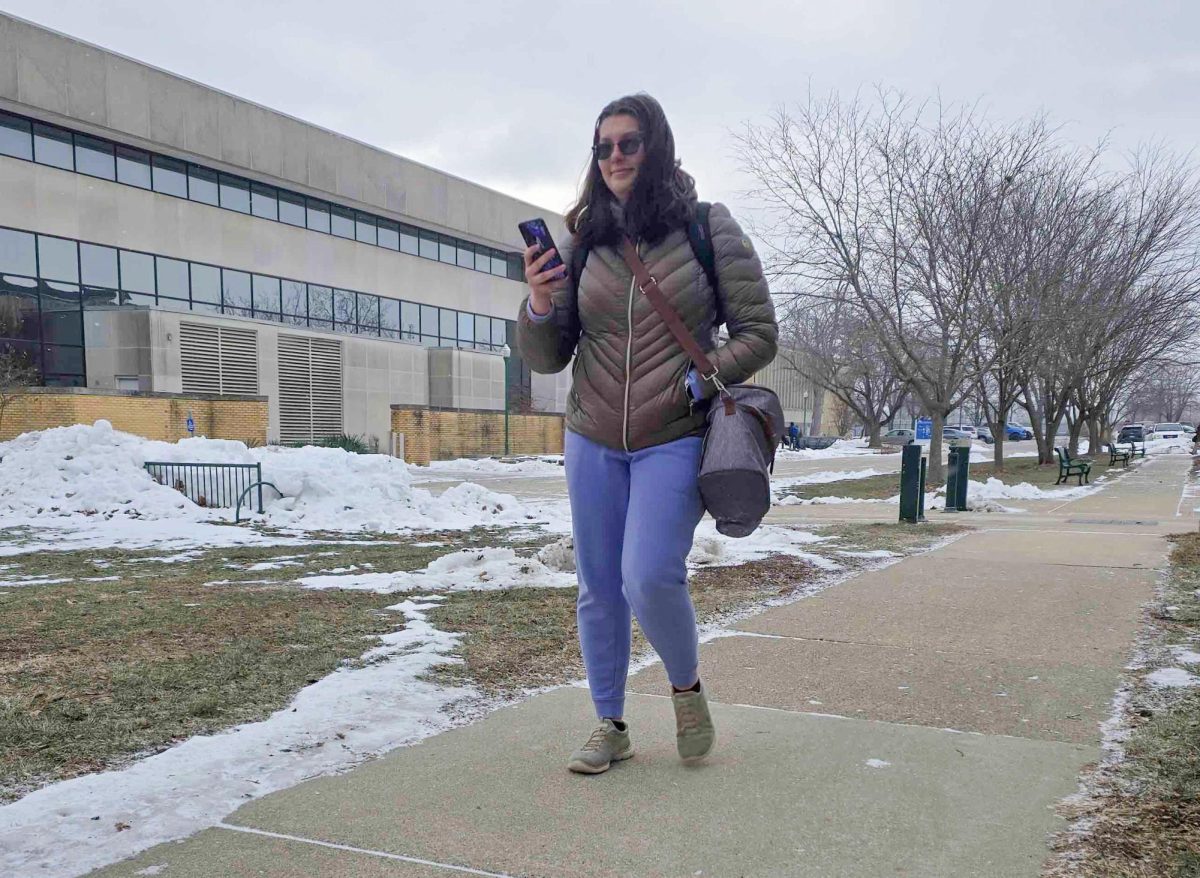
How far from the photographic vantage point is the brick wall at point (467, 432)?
3403 cm

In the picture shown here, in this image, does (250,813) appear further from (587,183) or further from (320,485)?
(320,485)

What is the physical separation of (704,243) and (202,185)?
32034mm

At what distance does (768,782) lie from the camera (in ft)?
8.83

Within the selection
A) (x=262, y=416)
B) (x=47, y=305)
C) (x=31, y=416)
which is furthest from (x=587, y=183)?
(x=47, y=305)

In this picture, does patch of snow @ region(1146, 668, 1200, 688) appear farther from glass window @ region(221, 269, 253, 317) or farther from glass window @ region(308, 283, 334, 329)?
glass window @ region(308, 283, 334, 329)

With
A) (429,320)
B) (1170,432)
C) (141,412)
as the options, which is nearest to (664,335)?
(141,412)

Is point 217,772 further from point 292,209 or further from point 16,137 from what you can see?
point 292,209

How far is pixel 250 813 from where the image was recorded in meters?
2.50

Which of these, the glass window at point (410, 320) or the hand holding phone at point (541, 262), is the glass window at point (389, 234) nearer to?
the glass window at point (410, 320)

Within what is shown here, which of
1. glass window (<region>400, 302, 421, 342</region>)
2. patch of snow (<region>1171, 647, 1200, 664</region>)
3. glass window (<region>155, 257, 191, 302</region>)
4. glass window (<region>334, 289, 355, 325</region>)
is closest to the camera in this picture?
patch of snow (<region>1171, 647, 1200, 664</region>)

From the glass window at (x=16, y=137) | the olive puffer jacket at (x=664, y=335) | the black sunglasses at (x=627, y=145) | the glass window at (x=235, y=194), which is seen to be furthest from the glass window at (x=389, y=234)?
the olive puffer jacket at (x=664, y=335)

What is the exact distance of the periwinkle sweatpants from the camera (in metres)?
2.63

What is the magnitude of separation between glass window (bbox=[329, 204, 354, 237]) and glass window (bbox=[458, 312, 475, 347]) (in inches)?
277

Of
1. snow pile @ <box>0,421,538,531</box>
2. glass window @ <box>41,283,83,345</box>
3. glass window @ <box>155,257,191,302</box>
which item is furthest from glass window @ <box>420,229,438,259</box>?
snow pile @ <box>0,421,538,531</box>
